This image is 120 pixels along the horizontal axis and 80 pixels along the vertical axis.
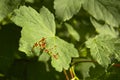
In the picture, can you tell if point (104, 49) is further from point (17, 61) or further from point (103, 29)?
point (17, 61)

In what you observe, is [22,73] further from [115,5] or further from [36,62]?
[115,5]

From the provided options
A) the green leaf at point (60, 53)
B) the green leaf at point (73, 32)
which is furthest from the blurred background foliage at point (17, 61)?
the green leaf at point (60, 53)

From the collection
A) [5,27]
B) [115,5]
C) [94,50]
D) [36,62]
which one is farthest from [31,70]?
[115,5]

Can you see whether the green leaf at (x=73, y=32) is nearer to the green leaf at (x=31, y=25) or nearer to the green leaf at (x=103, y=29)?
the green leaf at (x=103, y=29)

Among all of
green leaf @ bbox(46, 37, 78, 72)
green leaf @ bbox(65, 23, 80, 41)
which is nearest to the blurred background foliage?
green leaf @ bbox(65, 23, 80, 41)

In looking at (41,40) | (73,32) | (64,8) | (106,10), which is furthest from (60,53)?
(73,32)

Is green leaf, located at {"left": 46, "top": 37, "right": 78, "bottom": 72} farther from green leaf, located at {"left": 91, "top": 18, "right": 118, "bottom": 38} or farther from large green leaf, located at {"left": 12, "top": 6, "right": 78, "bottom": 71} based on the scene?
green leaf, located at {"left": 91, "top": 18, "right": 118, "bottom": 38}
